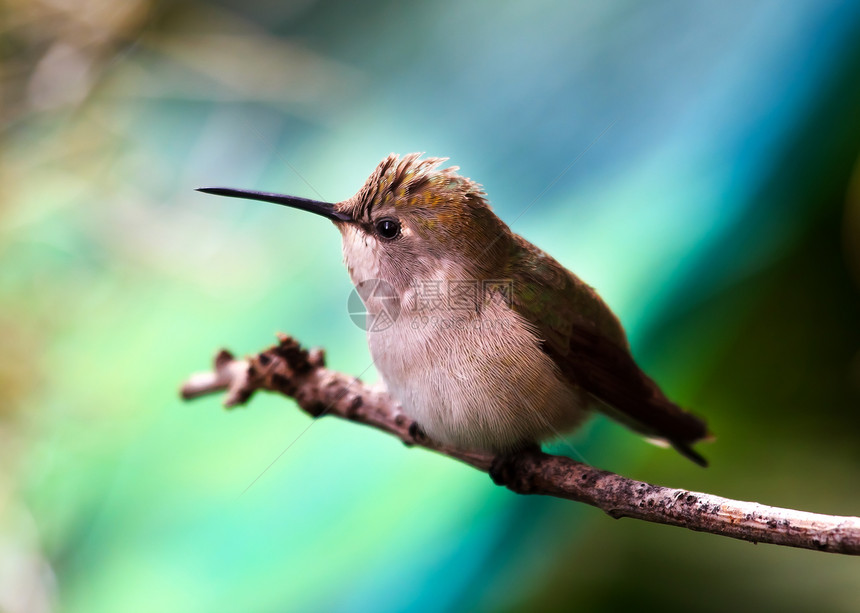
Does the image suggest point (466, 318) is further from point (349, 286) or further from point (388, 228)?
point (349, 286)

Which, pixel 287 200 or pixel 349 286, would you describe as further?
pixel 349 286

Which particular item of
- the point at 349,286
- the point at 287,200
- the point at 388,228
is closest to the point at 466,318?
the point at 388,228

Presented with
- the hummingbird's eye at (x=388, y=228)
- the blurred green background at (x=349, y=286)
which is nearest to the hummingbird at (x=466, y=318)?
the hummingbird's eye at (x=388, y=228)

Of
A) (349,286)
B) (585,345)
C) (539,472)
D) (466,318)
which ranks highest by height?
(349,286)

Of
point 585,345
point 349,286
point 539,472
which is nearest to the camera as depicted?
point 539,472

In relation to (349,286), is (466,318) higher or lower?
lower

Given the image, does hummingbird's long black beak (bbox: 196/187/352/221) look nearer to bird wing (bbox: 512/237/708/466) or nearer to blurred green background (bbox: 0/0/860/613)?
bird wing (bbox: 512/237/708/466)
